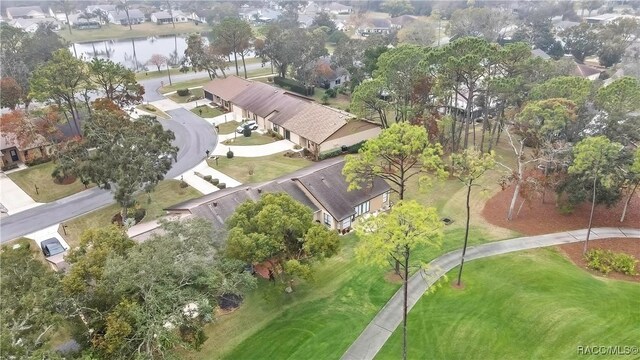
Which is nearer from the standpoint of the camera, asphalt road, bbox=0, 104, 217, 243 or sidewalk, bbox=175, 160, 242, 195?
asphalt road, bbox=0, 104, 217, 243

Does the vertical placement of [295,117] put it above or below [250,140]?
above

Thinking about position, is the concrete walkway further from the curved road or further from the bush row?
the bush row

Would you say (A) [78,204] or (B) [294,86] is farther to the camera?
(B) [294,86]

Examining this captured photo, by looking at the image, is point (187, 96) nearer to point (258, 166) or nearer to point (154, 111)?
point (154, 111)

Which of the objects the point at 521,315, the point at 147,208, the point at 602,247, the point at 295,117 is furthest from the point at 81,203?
the point at 602,247

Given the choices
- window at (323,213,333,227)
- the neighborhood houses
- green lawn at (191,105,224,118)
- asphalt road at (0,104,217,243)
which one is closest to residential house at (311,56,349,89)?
the neighborhood houses

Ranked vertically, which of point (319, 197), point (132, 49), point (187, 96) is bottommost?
point (319, 197)

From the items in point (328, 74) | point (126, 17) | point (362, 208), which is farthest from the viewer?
point (126, 17)
